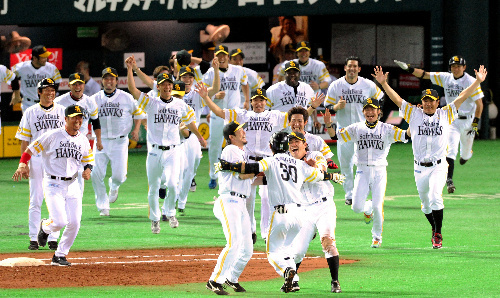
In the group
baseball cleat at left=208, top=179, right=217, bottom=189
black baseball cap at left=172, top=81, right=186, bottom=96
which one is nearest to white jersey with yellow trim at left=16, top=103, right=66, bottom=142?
black baseball cap at left=172, top=81, right=186, bottom=96

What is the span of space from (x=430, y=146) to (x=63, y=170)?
503 centimetres

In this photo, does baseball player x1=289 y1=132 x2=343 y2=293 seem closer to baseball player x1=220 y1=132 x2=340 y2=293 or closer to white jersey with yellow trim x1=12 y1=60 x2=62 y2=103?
baseball player x1=220 y1=132 x2=340 y2=293

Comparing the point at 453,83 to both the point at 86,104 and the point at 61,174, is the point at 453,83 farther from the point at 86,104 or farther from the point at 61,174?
the point at 61,174

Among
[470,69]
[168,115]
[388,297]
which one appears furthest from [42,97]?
[470,69]

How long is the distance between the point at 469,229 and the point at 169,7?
12.0 meters

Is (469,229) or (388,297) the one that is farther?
(469,229)

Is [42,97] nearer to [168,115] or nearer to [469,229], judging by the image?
[168,115]

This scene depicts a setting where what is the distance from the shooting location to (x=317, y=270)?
11.2 metres

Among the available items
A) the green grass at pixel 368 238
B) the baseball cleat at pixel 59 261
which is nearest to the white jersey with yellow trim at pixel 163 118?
the green grass at pixel 368 238

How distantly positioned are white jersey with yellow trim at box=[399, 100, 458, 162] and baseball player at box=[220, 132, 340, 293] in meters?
3.38

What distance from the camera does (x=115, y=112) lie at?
15773 mm

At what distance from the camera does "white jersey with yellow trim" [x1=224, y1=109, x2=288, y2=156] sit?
1339 cm

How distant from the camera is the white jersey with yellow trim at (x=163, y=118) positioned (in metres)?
14.4

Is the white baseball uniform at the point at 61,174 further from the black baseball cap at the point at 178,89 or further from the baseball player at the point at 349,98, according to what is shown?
the baseball player at the point at 349,98
